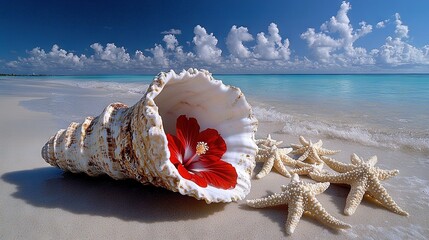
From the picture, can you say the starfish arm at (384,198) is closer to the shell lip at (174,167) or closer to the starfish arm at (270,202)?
the starfish arm at (270,202)

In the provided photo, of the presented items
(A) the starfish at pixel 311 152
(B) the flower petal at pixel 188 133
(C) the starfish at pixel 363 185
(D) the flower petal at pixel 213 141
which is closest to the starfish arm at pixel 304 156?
(A) the starfish at pixel 311 152

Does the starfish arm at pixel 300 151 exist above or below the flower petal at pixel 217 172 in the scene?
below

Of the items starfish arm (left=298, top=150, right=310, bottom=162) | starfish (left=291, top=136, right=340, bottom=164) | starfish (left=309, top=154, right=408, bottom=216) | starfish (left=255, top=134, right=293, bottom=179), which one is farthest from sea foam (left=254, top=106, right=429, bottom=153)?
starfish (left=309, top=154, right=408, bottom=216)

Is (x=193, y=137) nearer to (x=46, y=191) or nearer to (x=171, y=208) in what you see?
(x=171, y=208)

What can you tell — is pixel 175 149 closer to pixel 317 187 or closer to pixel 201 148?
pixel 201 148

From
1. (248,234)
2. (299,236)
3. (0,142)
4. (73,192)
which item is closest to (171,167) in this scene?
(248,234)

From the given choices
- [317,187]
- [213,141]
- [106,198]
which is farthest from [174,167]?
[317,187]
